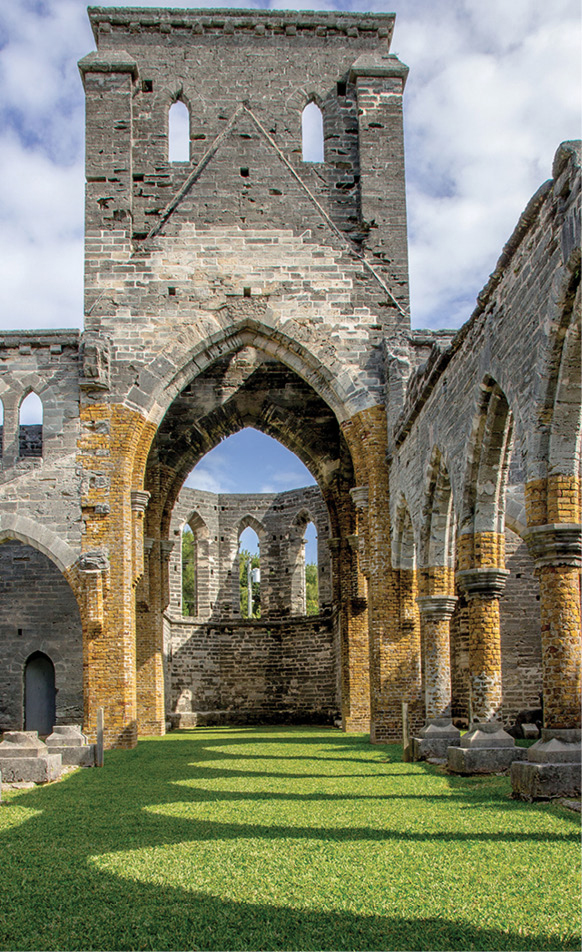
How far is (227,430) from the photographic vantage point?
21.8m

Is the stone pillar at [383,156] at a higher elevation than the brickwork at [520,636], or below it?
higher

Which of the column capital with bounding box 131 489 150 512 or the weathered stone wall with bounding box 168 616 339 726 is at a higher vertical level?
the column capital with bounding box 131 489 150 512

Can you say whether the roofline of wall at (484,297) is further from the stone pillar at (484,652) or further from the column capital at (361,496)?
the stone pillar at (484,652)

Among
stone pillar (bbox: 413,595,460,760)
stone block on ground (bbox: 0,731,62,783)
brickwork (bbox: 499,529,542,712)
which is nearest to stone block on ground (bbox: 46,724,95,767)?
stone block on ground (bbox: 0,731,62,783)

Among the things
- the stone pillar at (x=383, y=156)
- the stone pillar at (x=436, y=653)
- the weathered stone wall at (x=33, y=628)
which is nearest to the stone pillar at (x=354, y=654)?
the weathered stone wall at (x=33, y=628)

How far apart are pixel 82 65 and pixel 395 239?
6.56 meters

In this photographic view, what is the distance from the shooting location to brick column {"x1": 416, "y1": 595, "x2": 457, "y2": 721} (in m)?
12.3

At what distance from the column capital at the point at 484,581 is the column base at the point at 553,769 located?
8.25ft

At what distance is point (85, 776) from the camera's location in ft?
35.9

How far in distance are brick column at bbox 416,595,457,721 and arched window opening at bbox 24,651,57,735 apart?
10.3m

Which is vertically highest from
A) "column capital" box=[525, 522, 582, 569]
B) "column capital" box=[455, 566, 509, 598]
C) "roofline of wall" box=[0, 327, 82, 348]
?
"roofline of wall" box=[0, 327, 82, 348]

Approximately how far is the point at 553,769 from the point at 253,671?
65.6 feet

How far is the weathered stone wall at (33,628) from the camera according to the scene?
19.7 m

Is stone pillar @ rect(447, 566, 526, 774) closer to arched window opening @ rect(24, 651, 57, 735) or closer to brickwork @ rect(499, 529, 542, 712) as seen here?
brickwork @ rect(499, 529, 542, 712)
